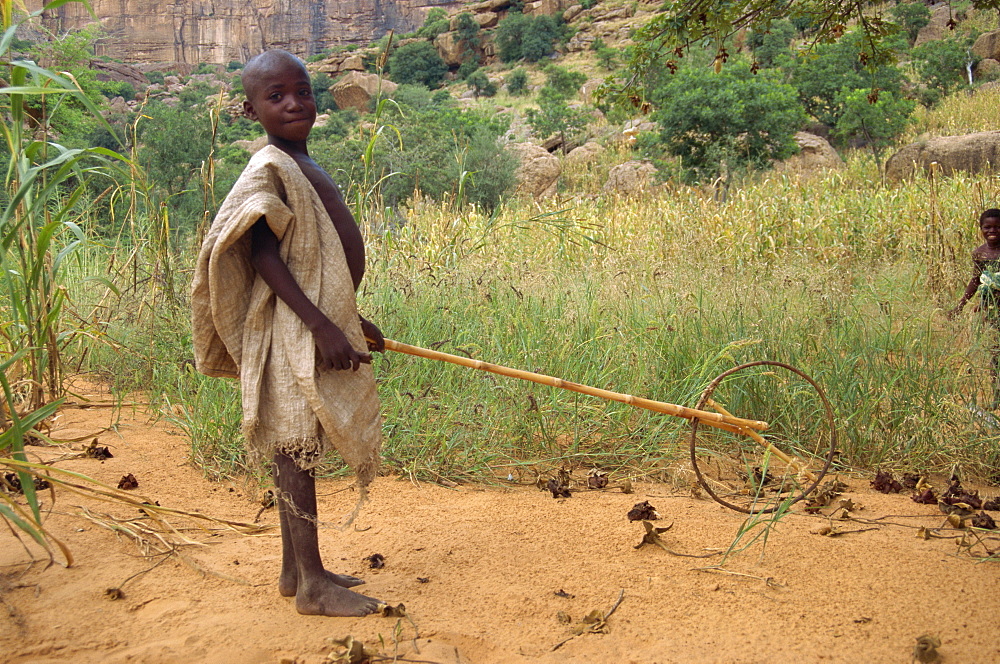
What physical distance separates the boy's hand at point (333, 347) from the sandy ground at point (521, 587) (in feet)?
2.19

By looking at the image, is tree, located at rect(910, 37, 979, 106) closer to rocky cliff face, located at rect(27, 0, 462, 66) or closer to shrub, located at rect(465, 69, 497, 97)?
shrub, located at rect(465, 69, 497, 97)

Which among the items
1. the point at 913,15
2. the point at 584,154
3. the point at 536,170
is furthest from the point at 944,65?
the point at 536,170

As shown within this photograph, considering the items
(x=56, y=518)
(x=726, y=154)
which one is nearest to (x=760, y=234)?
(x=56, y=518)

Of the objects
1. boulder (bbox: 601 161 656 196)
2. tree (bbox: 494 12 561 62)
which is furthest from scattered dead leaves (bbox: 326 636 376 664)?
tree (bbox: 494 12 561 62)

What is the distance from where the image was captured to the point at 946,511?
8.72ft

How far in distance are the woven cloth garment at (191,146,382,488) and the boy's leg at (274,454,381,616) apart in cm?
6

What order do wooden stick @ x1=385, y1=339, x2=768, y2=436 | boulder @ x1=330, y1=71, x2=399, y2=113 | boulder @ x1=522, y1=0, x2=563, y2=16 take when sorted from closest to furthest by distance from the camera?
wooden stick @ x1=385, y1=339, x2=768, y2=436, boulder @ x1=330, y1=71, x2=399, y2=113, boulder @ x1=522, y1=0, x2=563, y2=16

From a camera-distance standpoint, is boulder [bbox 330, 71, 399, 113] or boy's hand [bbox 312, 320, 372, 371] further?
boulder [bbox 330, 71, 399, 113]

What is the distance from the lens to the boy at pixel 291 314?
1802 mm

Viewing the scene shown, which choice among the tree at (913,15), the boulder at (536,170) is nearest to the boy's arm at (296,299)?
the boulder at (536,170)

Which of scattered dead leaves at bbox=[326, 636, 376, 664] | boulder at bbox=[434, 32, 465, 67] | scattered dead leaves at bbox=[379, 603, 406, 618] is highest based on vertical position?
boulder at bbox=[434, 32, 465, 67]

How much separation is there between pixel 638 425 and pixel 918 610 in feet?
4.80

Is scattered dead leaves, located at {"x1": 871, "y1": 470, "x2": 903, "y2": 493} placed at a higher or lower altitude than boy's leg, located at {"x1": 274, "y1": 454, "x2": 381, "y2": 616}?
lower

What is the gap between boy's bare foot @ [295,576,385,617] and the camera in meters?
1.97
